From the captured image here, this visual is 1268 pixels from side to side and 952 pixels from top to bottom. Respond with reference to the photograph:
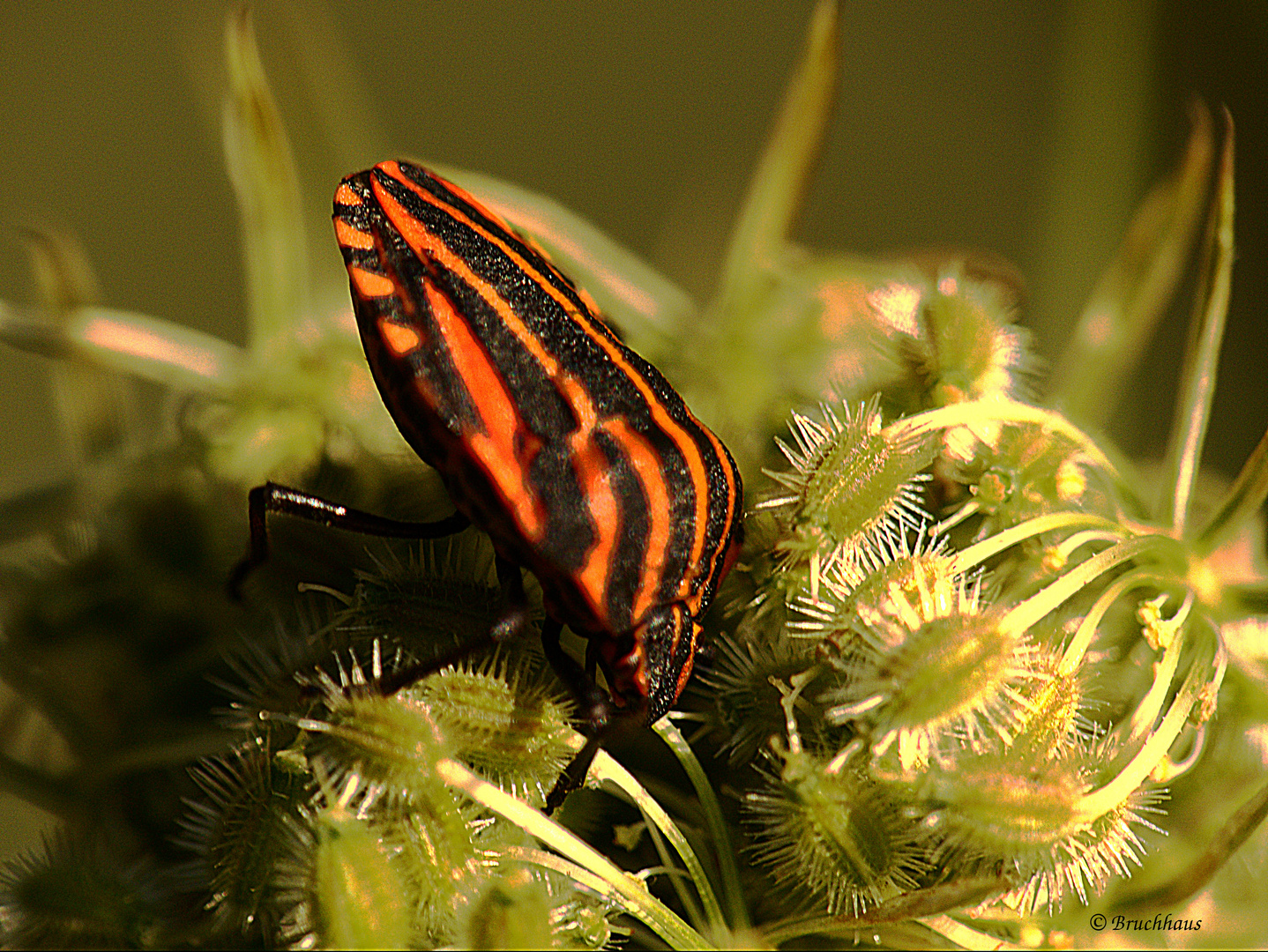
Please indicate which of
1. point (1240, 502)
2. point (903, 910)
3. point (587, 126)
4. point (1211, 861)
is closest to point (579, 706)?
point (903, 910)

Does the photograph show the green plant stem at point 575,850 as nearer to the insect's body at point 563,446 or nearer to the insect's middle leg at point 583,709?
the insect's middle leg at point 583,709

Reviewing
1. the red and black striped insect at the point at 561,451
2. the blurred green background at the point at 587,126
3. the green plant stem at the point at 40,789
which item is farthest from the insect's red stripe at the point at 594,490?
the blurred green background at the point at 587,126

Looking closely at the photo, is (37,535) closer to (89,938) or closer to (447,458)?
(89,938)

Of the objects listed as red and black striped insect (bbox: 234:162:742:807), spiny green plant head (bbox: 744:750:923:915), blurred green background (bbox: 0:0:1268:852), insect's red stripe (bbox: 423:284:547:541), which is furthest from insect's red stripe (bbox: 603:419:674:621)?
blurred green background (bbox: 0:0:1268:852)

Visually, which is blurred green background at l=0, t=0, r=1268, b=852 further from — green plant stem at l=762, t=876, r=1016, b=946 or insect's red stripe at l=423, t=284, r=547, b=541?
green plant stem at l=762, t=876, r=1016, b=946

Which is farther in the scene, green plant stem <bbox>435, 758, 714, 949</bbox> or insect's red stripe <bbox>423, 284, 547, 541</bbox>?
insect's red stripe <bbox>423, 284, 547, 541</bbox>

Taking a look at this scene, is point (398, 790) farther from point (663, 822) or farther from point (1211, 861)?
point (1211, 861)

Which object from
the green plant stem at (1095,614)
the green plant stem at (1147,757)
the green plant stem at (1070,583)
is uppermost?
the green plant stem at (1070,583)
